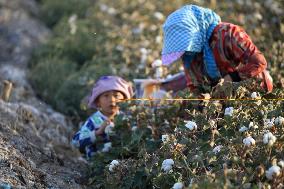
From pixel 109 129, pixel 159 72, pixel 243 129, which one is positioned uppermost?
pixel 243 129

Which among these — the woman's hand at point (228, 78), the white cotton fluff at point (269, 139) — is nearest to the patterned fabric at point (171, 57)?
the woman's hand at point (228, 78)

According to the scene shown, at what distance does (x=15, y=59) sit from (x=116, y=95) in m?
2.57

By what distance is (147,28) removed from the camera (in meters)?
6.75

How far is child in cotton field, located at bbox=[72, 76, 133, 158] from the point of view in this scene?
4.53 meters

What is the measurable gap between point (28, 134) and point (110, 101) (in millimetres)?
628

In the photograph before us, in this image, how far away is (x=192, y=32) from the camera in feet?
13.0

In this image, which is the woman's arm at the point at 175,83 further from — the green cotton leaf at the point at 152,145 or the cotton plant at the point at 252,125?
the cotton plant at the point at 252,125

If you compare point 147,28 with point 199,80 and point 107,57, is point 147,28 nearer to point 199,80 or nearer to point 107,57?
point 107,57

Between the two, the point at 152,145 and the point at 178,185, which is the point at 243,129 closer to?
the point at 178,185

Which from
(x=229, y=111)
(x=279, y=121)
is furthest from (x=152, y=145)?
(x=279, y=121)

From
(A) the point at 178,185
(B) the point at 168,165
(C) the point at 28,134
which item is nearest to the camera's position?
(A) the point at 178,185

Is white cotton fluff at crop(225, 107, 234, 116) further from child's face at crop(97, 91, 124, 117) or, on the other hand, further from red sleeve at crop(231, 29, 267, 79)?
child's face at crop(97, 91, 124, 117)

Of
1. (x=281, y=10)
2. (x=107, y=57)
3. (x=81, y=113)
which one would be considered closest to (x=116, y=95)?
(x=81, y=113)

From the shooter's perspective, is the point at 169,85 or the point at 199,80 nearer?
the point at 199,80
